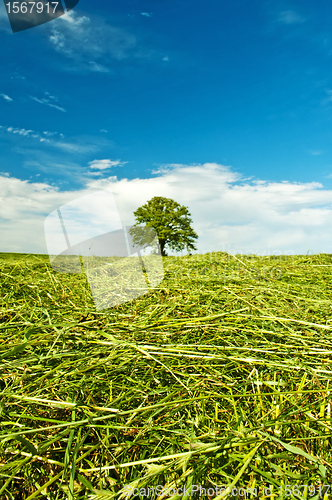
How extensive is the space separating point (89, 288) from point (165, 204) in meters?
28.4

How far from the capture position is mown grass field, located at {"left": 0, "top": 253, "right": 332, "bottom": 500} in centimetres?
112

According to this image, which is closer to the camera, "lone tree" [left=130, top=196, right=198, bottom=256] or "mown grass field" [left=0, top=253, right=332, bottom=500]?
"mown grass field" [left=0, top=253, right=332, bottom=500]

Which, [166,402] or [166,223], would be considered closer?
[166,402]

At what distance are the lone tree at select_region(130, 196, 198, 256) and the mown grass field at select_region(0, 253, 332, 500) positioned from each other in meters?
25.3

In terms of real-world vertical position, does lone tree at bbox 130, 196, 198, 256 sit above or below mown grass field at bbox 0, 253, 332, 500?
above

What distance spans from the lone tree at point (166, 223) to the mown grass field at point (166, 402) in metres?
25.3

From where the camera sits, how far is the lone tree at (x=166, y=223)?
2836cm

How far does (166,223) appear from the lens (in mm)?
29281

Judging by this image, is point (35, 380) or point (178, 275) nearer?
point (35, 380)

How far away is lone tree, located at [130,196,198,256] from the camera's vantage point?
93.0 ft

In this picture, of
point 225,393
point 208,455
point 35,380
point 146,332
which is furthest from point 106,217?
point 208,455

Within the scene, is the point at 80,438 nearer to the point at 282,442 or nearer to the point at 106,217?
the point at 282,442

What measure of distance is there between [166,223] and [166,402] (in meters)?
28.2

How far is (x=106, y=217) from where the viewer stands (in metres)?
3.73
